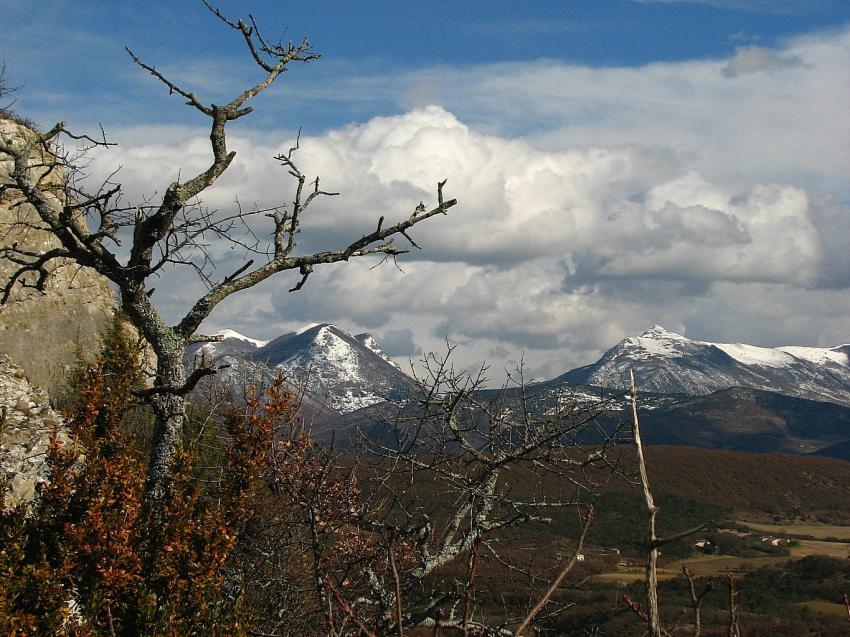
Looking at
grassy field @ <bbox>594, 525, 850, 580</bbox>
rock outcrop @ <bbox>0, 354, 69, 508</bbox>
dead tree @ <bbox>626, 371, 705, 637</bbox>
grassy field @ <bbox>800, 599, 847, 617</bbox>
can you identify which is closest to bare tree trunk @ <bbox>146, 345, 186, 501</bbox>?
rock outcrop @ <bbox>0, 354, 69, 508</bbox>

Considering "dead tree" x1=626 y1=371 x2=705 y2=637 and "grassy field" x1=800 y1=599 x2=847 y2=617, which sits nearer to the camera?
"dead tree" x1=626 y1=371 x2=705 y2=637

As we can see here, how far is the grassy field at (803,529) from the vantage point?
12644 cm

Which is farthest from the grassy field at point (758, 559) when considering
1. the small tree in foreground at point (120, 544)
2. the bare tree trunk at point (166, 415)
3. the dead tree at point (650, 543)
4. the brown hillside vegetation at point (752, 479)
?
the dead tree at point (650, 543)

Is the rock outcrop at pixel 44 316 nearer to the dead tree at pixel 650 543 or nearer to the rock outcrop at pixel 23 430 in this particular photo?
the rock outcrop at pixel 23 430

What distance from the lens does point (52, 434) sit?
7668mm

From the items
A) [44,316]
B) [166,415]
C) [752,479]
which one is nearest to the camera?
[166,415]

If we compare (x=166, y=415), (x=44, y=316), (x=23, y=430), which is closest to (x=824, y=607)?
(x=44, y=316)

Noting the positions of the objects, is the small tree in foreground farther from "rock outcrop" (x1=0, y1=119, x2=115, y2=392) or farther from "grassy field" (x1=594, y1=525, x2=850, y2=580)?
"grassy field" (x1=594, y1=525, x2=850, y2=580)

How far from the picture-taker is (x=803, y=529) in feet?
453

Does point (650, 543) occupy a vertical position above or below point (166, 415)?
below

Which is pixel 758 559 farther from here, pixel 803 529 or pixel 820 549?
pixel 803 529

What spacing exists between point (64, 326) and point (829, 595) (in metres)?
78.3

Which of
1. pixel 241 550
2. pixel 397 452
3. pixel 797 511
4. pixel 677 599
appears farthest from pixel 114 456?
pixel 797 511

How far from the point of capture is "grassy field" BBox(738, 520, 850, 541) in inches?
4978
